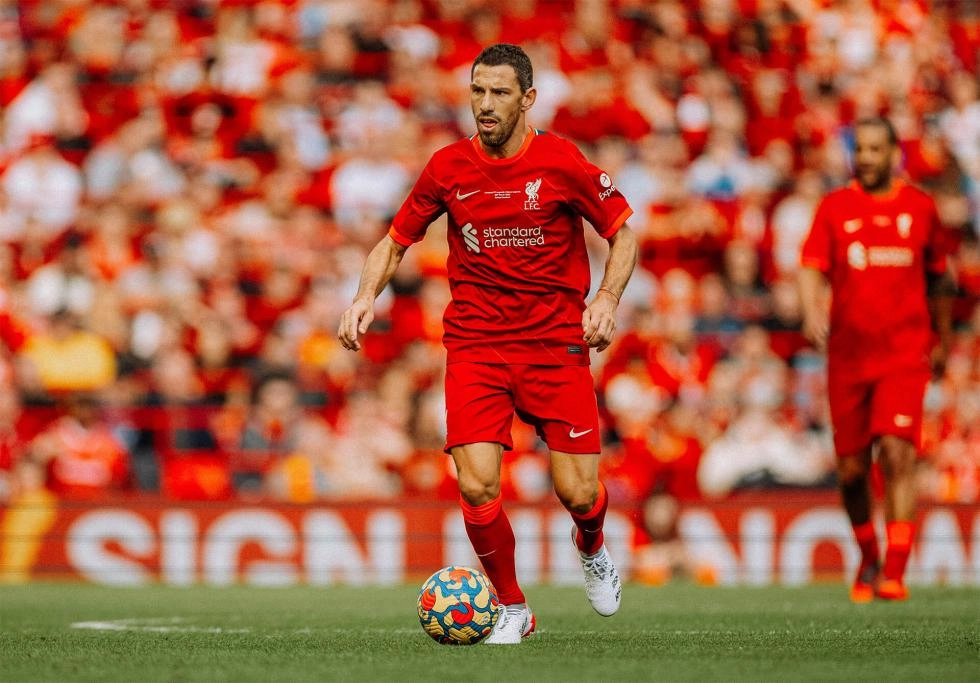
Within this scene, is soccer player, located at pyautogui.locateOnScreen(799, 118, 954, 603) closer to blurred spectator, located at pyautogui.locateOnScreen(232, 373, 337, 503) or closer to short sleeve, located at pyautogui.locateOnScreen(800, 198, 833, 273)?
short sleeve, located at pyautogui.locateOnScreen(800, 198, 833, 273)

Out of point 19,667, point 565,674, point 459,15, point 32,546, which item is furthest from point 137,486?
point 565,674

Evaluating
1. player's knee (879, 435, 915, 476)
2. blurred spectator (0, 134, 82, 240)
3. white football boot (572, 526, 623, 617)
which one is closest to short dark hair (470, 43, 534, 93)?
white football boot (572, 526, 623, 617)

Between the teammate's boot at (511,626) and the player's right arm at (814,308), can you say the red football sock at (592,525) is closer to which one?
the teammate's boot at (511,626)

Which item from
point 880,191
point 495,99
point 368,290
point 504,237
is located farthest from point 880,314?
point 368,290

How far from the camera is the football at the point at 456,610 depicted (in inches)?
247

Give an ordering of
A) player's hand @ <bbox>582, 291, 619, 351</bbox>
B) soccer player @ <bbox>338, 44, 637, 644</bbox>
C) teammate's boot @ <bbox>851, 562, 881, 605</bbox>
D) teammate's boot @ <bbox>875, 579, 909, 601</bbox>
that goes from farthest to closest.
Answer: teammate's boot @ <bbox>851, 562, 881, 605</bbox>
teammate's boot @ <bbox>875, 579, 909, 601</bbox>
soccer player @ <bbox>338, 44, 637, 644</bbox>
player's hand @ <bbox>582, 291, 619, 351</bbox>

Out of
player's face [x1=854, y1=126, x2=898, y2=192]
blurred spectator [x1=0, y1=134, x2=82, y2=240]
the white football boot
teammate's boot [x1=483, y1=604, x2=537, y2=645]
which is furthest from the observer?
blurred spectator [x1=0, y1=134, x2=82, y2=240]

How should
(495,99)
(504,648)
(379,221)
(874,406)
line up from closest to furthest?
1. (504,648)
2. (495,99)
3. (874,406)
4. (379,221)

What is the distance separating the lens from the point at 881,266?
9.09 meters

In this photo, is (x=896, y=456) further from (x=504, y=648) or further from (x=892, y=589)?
Result: (x=504, y=648)

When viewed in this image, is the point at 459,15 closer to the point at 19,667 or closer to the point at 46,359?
the point at 46,359

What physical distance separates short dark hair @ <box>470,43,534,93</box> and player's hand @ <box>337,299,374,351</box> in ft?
3.38

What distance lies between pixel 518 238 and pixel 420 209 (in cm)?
45

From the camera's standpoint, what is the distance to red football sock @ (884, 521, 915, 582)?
8.97m
